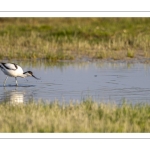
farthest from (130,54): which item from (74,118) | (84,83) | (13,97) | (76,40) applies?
(74,118)

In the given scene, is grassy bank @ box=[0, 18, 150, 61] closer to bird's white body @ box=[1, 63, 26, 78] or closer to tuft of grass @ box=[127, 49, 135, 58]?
tuft of grass @ box=[127, 49, 135, 58]

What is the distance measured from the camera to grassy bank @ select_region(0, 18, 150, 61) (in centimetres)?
1934

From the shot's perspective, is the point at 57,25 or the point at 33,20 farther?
the point at 33,20

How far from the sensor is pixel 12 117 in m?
9.42

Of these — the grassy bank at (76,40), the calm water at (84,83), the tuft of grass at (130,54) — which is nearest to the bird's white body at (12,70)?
the calm water at (84,83)

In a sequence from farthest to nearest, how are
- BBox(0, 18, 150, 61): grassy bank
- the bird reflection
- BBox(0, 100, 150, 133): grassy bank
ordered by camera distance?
1. BBox(0, 18, 150, 61): grassy bank
2. the bird reflection
3. BBox(0, 100, 150, 133): grassy bank

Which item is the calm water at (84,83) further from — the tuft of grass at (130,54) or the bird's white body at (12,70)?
the tuft of grass at (130,54)

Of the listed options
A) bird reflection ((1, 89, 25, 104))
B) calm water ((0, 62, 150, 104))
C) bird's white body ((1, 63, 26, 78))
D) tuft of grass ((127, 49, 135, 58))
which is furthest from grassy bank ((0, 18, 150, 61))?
bird reflection ((1, 89, 25, 104))

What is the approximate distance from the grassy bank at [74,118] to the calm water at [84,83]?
57.0 inches

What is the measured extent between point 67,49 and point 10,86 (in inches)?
226

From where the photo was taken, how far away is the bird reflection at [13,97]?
12.0 meters

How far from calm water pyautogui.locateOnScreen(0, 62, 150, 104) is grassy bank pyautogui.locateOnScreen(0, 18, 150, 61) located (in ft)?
3.71
